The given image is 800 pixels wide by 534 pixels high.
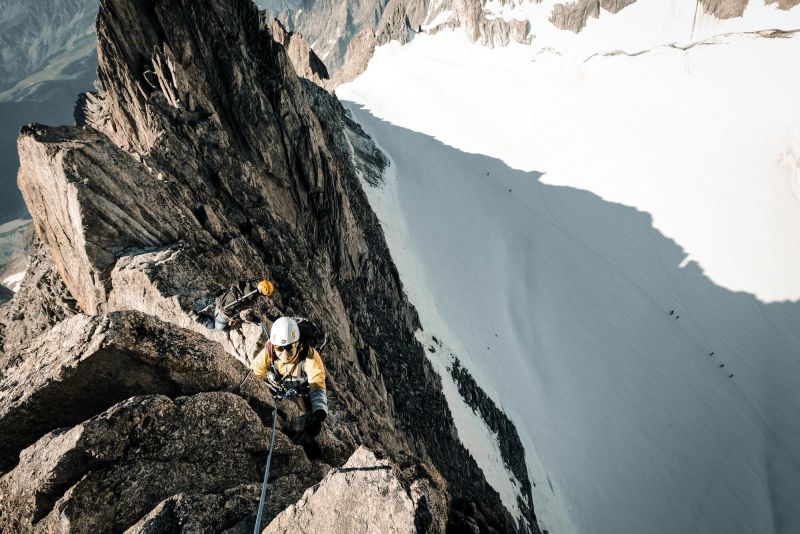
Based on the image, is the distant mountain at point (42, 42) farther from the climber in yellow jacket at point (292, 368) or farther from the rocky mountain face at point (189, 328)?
the climber in yellow jacket at point (292, 368)

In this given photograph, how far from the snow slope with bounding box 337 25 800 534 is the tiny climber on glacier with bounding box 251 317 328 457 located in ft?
66.5

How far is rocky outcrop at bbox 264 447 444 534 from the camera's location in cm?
489

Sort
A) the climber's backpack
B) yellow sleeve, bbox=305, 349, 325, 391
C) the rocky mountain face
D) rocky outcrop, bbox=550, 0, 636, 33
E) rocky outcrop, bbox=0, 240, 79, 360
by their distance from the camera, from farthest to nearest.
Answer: rocky outcrop, bbox=550, 0, 636, 33 → rocky outcrop, bbox=0, 240, 79, 360 → the climber's backpack → yellow sleeve, bbox=305, 349, 325, 391 → the rocky mountain face

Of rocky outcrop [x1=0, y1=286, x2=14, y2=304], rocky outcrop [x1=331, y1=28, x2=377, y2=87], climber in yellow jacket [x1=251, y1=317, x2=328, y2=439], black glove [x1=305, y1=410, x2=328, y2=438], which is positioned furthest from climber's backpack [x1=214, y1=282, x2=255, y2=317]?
rocky outcrop [x1=331, y1=28, x2=377, y2=87]

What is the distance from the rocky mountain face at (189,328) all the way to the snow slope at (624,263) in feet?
35.4

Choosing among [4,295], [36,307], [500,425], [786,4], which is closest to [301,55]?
[4,295]

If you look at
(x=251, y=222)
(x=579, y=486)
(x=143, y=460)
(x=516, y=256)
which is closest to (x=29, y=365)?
(x=143, y=460)

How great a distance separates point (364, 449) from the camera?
18.7 feet

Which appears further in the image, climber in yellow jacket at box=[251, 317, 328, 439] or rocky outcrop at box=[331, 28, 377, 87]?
rocky outcrop at box=[331, 28, 377, 87]

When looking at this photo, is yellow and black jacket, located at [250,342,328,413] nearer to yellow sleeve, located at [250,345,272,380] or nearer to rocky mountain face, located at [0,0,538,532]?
yellow sleeve, located at [250,345,272,380]

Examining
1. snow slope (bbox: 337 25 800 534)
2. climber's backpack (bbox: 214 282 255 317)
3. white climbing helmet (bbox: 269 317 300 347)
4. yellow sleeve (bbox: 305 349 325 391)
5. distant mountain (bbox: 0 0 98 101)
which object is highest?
distant mountain (bbox: 0 0 98 101)

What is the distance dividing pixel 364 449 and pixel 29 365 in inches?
222

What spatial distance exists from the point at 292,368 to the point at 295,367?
6 cm

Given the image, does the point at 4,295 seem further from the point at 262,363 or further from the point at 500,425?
the point at 500,425
